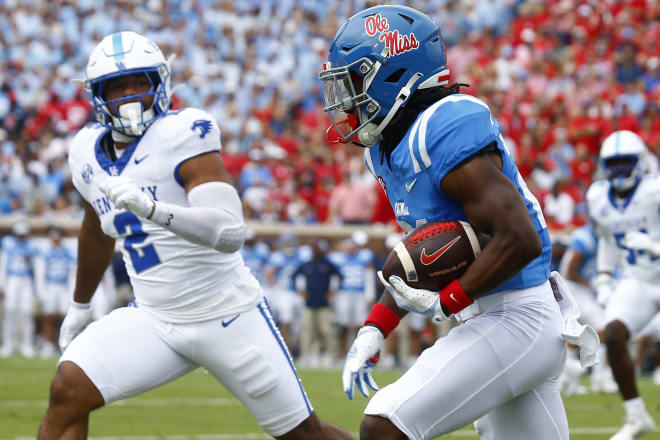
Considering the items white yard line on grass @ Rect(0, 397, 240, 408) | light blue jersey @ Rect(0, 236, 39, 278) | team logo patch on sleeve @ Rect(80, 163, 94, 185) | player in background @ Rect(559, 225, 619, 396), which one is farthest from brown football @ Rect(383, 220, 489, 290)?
light blue jersey @ Rect(0, 236, 39, 278)

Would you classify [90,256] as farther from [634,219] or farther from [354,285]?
[354,285]

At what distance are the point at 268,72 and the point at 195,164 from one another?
15.0m

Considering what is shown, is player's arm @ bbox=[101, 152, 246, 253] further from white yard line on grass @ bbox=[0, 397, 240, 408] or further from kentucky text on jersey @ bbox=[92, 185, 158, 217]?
white yard line on grass @ bbox=[0, 397, 240, 408]

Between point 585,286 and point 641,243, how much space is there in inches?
143

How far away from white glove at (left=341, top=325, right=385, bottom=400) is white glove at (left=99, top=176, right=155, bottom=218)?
910 millimetres

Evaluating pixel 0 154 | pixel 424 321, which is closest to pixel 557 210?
pixel 424 321

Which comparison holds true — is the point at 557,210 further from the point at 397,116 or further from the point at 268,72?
the point at 397,116

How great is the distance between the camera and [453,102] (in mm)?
3143

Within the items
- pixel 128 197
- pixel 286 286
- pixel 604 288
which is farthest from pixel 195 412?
pixel 286 286

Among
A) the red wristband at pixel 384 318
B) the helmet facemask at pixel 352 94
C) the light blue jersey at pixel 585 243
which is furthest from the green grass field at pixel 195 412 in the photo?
the helmet facemask at pixel 352 94

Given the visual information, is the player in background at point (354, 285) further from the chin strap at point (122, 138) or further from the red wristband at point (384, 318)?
the red wristband at point (384, 318)

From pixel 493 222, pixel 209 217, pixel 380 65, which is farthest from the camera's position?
pixel 209 217

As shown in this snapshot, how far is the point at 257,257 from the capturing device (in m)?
14.0

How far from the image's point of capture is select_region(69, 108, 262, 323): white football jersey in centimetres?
404
